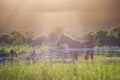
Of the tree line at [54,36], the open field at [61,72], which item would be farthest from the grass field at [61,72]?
the tree line at [54,36]

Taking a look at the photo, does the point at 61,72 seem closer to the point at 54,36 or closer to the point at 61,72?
the point at 61,72

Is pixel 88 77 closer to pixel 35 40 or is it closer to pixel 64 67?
pixel 64 67

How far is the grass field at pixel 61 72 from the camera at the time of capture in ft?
19.1

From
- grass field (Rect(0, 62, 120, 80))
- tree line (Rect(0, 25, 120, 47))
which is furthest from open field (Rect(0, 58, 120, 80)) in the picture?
tree line (Rect(0, 25, 120, 47))

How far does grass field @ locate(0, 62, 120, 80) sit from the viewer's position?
5819 millimetres

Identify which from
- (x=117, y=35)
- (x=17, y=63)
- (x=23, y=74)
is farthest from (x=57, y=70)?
(x=117, y=35)

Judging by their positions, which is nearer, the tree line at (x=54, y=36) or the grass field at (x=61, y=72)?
the grass field at (x=61, y=72)

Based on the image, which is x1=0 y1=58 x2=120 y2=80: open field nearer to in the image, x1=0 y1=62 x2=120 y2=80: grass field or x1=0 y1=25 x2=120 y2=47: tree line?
x1=0 y1=62 x2=120 y2=80: grass field

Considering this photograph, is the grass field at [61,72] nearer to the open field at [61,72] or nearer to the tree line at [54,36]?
the open field at [61,72]

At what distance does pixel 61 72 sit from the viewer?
6160 millimetres

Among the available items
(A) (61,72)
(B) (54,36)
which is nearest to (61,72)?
(A) (61,72)

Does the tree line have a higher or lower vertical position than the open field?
higher

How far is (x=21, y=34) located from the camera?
1805cm

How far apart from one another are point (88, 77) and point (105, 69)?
1.66 feet
